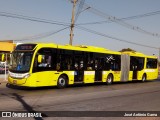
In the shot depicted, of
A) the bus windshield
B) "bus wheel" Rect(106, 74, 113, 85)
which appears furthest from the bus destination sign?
"bus wheel" Rect(106, 74, 113, 85)

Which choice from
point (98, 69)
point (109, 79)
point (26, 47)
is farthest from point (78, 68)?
point (109, 79)

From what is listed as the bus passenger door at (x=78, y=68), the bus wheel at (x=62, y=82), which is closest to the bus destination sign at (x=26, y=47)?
the bus wheel at (x=62, y=82)

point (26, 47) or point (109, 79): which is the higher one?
point (26, 47)

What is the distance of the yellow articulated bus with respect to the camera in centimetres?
1804

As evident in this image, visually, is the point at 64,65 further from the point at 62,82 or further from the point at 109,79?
the point at 109,79

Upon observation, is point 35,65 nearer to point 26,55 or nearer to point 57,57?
point 26,55

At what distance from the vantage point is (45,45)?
1894 cm

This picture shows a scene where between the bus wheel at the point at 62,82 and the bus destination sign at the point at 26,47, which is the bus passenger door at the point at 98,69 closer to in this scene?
the bus wheel at the point at 62,82

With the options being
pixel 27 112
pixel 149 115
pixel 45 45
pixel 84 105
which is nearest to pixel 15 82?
pixel 45 45

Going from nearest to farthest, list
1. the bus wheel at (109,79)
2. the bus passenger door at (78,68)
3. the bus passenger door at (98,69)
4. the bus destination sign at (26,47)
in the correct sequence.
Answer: the bus destination sign at (26,47) < the bus passenger door at (78,68) < the bus passenger door at (98,69) < the bus wheel at (109,79)

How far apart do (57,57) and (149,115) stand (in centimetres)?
951

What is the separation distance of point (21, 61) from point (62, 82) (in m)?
3.20

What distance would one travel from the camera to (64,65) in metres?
20.4

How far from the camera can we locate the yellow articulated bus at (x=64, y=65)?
18044mm
